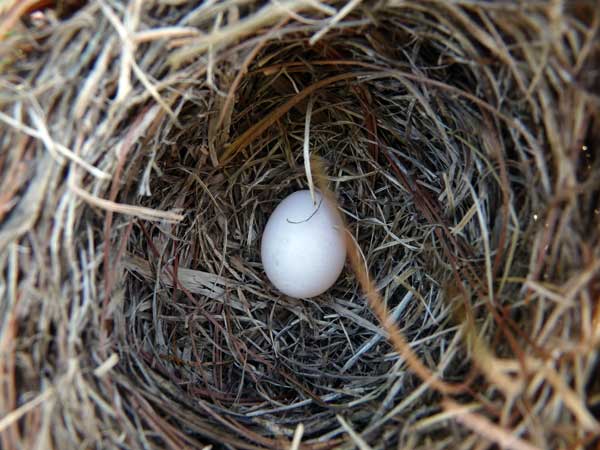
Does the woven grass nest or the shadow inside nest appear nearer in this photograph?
the woven grass nest

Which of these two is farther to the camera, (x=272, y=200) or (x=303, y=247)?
(x=272, y=200)

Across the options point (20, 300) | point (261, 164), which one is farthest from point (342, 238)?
point (20, 300)

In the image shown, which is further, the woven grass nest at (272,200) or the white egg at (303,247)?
the white egg at (303,247)

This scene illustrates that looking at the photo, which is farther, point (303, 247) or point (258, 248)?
point (258, 248)
